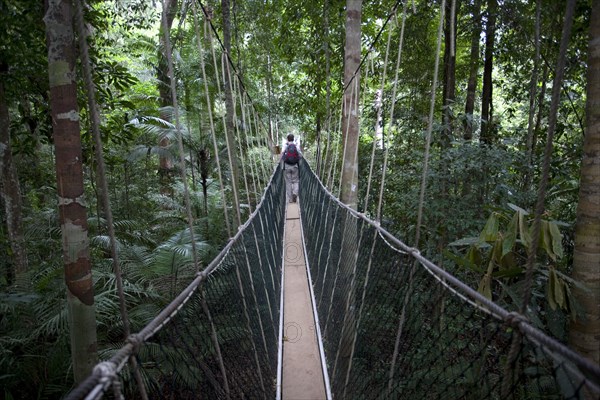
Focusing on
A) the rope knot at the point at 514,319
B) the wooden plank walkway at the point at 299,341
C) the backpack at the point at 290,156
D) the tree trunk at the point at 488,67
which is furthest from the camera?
the backpack at the point at 290,156

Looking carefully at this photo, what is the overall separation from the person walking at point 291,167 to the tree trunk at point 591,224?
3.78 meters

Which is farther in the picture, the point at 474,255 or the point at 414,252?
the point at 474,255

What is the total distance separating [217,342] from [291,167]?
407 cm

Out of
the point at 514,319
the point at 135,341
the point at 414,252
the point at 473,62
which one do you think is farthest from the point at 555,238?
the point at 473,62

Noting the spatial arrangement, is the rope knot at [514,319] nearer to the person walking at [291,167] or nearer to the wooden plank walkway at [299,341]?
→ the wooden plank walkway at [299,341]

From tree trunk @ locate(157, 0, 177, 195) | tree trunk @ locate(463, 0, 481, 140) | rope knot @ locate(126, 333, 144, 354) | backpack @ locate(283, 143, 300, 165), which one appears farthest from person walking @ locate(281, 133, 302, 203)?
rope knot @ locate(126, 333, 144, 354)

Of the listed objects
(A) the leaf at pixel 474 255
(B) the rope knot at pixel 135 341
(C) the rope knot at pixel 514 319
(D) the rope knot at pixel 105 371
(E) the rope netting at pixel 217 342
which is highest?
(C) the rope knot at pixel 514 319

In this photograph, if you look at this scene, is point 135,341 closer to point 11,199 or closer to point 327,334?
point 327,334

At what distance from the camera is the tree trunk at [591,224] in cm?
106

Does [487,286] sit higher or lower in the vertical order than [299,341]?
higher

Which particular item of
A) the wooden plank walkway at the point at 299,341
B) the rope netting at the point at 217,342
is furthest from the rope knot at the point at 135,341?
the wooden plank walkway at the point at 299,341

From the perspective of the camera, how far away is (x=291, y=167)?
16.4 feet

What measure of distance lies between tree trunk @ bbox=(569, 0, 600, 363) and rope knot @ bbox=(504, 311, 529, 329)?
2.20ft

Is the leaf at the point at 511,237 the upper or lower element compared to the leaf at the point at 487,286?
upper
